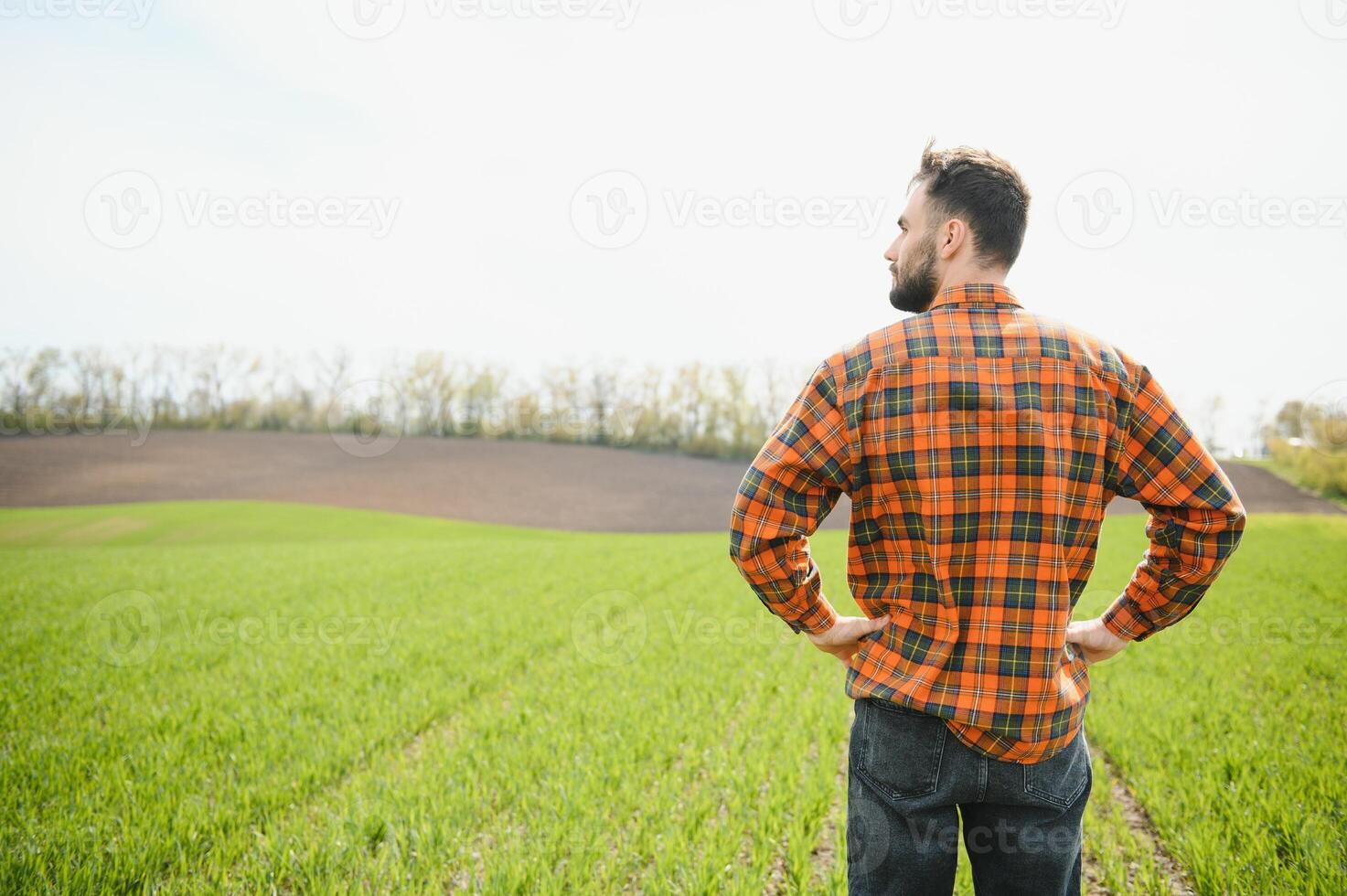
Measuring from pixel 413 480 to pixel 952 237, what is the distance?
43699 millimetres

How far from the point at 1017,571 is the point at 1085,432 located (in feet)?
1.26

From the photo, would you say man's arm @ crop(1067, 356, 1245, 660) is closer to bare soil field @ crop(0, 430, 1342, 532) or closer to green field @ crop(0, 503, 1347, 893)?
green field @ crop(0, 503, 1347, 893)

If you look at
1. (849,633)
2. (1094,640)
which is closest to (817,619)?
(849,633)

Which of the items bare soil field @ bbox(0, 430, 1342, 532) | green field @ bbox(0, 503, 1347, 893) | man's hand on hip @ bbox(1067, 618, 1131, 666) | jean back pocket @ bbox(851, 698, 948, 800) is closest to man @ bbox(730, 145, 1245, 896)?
jean back pocket @ bbox(851, 698, 948, 800)

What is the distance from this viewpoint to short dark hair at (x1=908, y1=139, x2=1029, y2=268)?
5.57 ft

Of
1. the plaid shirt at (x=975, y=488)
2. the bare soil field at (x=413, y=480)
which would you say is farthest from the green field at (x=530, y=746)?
the bare soil field at (x=413, y=480)

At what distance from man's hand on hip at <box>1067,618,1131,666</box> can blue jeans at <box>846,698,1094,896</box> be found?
380mm

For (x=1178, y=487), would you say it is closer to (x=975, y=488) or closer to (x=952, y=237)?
(x=975, y=488)

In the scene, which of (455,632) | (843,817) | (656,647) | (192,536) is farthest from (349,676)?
(192,536)

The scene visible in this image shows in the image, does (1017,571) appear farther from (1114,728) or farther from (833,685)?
(833,685)

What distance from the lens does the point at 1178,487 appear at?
1.72 m

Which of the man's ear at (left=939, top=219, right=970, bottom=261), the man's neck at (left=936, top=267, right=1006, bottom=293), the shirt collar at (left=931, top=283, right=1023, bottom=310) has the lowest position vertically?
the shirt collar at (left=931, top=283, right=1023, bottom=310)

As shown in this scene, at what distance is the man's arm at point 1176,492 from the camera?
1.71 metres

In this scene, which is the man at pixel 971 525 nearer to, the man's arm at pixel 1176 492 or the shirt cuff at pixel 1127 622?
the man's arm at pixel 1176 492
